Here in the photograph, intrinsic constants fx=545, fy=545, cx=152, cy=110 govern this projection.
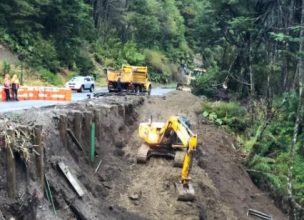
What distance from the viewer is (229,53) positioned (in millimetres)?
51844

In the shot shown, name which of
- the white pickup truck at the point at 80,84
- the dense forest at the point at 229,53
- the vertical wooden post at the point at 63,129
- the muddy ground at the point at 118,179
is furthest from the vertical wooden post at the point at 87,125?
the white pickup truck at the point at 80,84

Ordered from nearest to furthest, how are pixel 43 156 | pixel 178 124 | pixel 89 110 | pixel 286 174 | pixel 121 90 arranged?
pixel 43 156
pixel 178 124
pixel 89 110
pixel 286 174
pixel 121 90

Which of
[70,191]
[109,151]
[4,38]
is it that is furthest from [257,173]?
[4,38]

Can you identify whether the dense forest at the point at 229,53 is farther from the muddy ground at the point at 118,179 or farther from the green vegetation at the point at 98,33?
the muddy ground at the point at 118,179

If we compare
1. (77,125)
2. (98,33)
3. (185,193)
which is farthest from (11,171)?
(98,33)

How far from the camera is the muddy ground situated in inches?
515

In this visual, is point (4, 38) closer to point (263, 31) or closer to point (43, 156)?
point (263, 31)

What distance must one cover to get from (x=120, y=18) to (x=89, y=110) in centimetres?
5487

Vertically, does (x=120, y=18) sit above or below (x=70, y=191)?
above

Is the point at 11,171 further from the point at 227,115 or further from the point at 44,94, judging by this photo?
the point at 227,115

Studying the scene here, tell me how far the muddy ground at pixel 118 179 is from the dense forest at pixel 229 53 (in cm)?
236

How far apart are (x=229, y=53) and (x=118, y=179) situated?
1382 inches

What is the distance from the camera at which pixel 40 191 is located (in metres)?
12.4

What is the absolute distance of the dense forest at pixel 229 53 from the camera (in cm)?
2694
